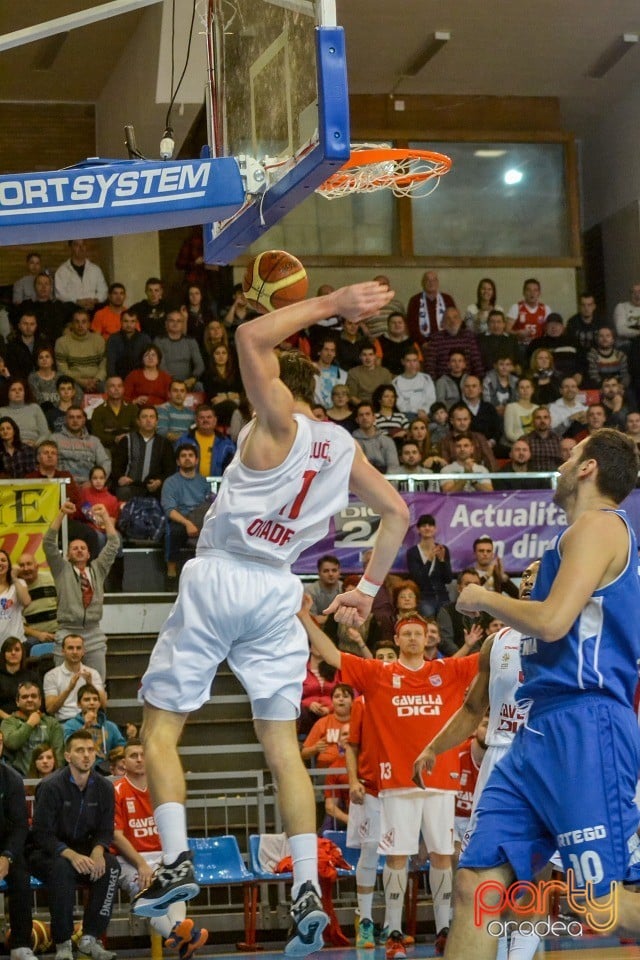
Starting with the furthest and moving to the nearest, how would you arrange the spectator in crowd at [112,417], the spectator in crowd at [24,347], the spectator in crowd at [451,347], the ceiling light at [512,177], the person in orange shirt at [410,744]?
1. the ceiling light at [512,177]
2. the spectator in crowd at [451,347]
3. the spectator in crowd at [24,347]
4. the spectator in crowd at [112,417]
5. the person in orange shirt at [410,744]

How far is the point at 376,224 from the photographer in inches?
865

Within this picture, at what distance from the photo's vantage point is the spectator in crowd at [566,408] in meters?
17.9

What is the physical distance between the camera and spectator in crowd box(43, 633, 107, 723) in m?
12.6

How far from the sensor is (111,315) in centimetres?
1791

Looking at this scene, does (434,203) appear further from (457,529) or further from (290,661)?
(290,661)

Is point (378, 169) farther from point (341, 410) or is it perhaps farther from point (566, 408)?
point (566, 408)

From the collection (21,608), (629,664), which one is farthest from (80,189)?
(21,608)

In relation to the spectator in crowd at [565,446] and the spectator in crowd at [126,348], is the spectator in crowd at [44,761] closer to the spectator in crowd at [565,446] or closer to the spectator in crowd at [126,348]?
the spectator in crowd at [126,348]

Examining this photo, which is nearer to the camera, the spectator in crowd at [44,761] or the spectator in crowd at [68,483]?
the spectator in crowd at [44,761]

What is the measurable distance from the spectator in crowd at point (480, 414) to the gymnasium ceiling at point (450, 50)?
5733mm

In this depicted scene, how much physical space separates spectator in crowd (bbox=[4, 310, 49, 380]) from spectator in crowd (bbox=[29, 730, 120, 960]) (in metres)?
6.65

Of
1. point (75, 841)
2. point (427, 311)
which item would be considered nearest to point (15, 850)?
point (75, 841)

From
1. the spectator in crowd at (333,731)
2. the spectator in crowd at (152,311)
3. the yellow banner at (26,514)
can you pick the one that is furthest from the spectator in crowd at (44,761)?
the spectator in crowd at (152,311)

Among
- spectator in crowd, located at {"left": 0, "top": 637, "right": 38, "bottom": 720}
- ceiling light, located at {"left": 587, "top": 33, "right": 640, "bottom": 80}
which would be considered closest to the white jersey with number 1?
spectator in crowd, located at {"left": 0, "top": 637, "right": 38, "bottom": 720}
